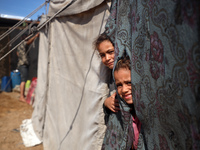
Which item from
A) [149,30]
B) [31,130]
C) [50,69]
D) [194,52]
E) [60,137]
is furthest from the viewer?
[31,130]

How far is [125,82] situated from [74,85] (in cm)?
101

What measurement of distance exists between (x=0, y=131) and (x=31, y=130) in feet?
2.26

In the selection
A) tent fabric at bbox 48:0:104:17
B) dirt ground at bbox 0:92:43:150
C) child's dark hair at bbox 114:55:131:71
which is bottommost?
dirt ground at bbox 0:92:43:150

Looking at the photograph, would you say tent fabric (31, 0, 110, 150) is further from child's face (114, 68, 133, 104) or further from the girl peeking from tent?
child's face (114, 68, 133, 104)

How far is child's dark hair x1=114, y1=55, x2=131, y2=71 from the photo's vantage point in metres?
0.90

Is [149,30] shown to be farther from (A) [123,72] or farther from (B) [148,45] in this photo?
(A) [123,72]

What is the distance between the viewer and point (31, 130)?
3186 mm

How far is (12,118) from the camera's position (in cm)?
404

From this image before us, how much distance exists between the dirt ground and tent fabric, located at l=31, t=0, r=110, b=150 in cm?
53

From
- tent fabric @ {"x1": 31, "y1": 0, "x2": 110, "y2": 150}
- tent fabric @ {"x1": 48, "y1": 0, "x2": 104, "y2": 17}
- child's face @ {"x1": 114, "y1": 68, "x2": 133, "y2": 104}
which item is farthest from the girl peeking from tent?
tent fabric @ {"x1": 48, "y1": 0, "x2": 104, "y2": 17}

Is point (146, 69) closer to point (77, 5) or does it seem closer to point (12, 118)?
point (77, 5)

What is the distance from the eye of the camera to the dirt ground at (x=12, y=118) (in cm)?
287

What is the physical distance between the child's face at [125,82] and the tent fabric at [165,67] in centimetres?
7

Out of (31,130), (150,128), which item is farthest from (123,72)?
(31,130)
